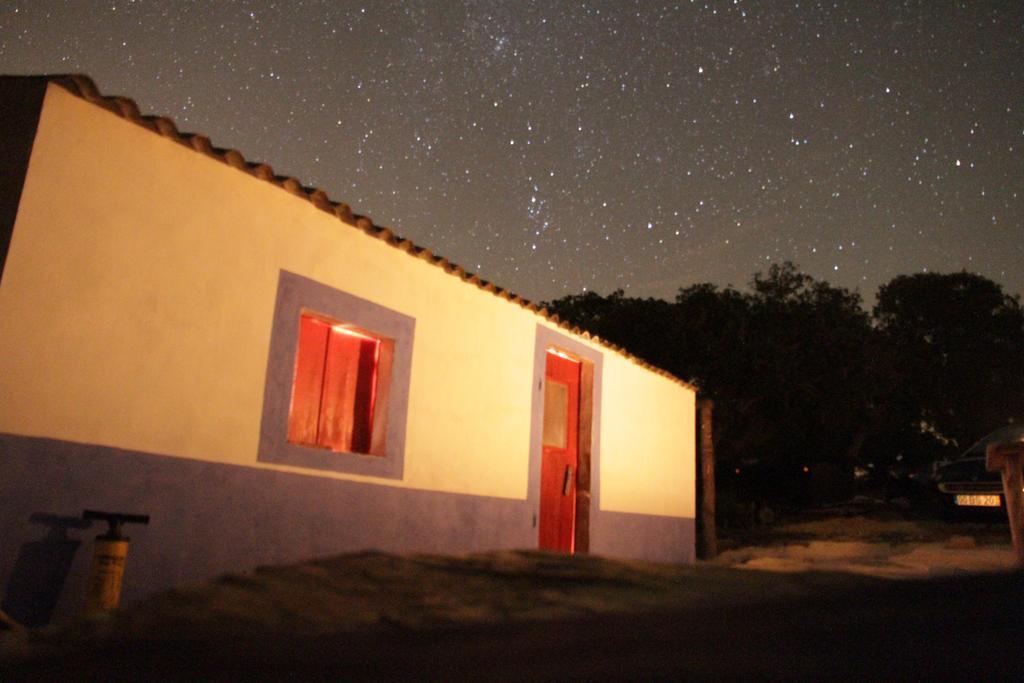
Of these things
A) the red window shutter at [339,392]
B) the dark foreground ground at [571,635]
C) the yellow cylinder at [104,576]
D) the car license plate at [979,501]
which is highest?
the red window shutter at [339,392]

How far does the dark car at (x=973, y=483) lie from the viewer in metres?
11.3

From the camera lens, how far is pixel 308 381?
593 centimetres

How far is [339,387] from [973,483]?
9664mm

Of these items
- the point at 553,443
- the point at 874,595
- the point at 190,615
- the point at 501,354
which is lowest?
the point at 190,615

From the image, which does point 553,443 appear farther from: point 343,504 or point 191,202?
point 191,202

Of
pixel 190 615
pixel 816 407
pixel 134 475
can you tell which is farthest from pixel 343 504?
pixel 816 407

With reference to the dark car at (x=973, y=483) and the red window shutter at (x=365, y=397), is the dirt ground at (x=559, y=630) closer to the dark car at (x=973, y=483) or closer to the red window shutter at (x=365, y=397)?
the red window shutter at (x=365, y=397)

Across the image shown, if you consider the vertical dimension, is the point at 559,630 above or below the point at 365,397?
below

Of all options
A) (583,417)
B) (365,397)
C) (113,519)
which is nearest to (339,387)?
(365,397)

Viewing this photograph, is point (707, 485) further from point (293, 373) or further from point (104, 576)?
point (104, 576)

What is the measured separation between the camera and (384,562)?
246 cm

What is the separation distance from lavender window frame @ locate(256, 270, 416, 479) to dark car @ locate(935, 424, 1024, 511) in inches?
352

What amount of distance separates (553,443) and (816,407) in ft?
43.6

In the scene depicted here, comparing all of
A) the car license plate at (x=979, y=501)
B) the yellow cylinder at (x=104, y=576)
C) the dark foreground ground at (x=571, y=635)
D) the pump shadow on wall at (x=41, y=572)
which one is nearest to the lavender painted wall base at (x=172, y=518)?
the pump shadow on wall at (x=41, y=572)
